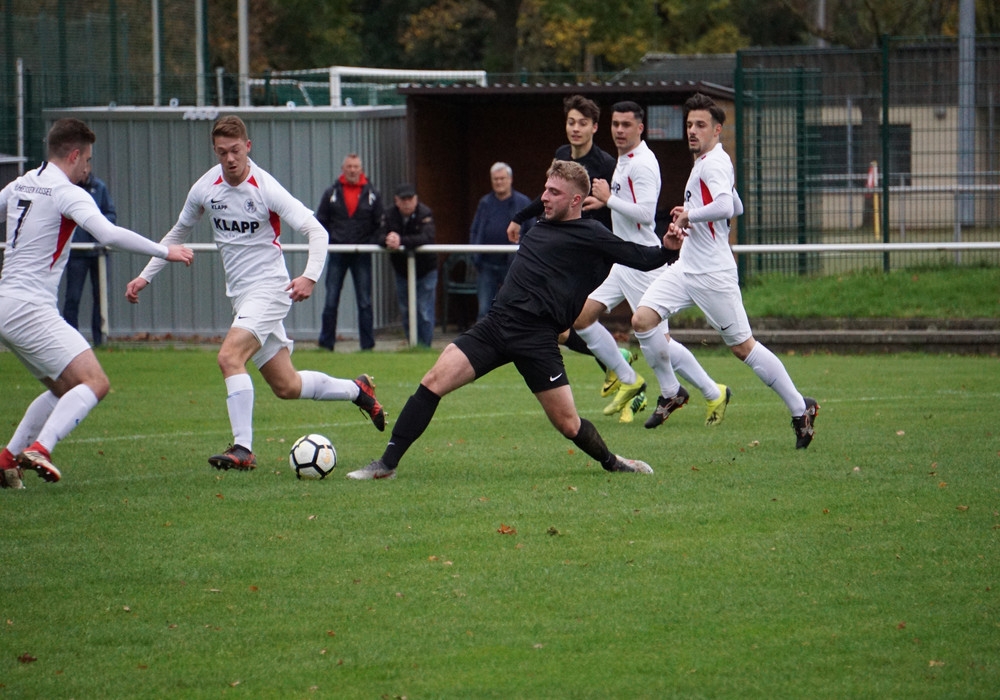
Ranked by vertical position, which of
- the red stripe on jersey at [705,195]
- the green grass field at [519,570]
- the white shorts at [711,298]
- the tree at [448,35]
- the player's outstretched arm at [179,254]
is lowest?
the green grass field at [519,570]

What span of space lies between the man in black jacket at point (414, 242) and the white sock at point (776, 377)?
8.04 metres

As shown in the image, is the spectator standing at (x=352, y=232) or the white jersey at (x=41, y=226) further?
the spectator standing at (x=352, y=232)

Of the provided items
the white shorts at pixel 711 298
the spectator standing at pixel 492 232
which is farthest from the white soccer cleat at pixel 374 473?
the spectator standing at pixel 492 232

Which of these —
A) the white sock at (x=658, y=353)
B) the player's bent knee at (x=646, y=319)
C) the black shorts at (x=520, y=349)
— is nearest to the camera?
the black shorts at (x=520, y=349)

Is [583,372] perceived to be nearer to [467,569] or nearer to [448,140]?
[448,140]

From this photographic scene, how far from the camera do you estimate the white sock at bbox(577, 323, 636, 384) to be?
35.6 feet

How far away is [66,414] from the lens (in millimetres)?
7816

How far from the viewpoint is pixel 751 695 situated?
4547mm

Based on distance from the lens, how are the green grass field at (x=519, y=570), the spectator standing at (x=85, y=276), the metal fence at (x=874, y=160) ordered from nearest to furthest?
the green grass field at (x=519, y=570) < the spectator standing at (x=85, y=276) < the metal fence at (x=874, y=160)

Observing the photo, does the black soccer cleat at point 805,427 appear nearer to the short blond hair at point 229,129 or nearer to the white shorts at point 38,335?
the short blond hair at point 229,129

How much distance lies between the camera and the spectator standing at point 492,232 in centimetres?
1703

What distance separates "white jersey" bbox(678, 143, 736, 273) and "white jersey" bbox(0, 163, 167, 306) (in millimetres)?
3708

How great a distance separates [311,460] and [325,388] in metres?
1.05

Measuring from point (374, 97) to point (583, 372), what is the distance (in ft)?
31.9
